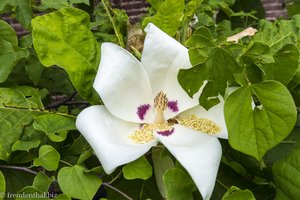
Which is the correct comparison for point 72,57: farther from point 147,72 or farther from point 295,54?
point 295,54

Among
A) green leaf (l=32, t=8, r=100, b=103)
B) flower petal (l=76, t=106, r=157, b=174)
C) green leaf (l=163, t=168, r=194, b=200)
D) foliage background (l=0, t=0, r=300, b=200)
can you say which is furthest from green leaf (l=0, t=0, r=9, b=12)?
green leaf (l=163, t=168, r=194, b=200)

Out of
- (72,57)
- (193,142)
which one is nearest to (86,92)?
(72,57)

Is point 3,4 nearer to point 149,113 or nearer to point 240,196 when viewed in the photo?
point 149,113

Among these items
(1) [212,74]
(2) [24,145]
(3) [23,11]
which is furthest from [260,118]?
(3) [23,11]

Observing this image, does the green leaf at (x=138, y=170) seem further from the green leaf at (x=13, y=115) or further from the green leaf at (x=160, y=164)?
the green leaf at (x=13, y=115)

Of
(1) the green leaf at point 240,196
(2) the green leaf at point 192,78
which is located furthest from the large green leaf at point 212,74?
(1) the green leaf at point 240,196
